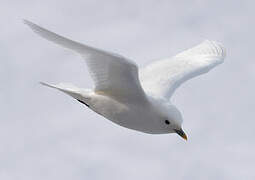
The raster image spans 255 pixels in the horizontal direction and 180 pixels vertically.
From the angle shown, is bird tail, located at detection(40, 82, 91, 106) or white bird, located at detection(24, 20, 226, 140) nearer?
white bird, located at detection(24, 20, 226, 140)

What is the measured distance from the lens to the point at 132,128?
15375 millimetres

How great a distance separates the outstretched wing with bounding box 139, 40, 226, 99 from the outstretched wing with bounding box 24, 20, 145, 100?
5.19 ft

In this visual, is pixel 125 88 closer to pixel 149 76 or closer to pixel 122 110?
pixel 122 110

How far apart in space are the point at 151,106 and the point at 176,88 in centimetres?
245

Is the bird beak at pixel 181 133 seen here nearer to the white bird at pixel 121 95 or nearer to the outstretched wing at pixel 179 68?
the white bird at pixel 121 95

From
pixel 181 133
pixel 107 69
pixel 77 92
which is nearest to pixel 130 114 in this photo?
pixel 107 69

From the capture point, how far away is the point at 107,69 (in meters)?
14.8

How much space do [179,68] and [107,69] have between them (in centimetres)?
403

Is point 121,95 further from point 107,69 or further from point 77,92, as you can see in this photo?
point 77,92

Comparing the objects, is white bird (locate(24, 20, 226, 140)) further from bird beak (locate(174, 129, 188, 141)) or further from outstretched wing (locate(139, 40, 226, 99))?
outstretched wing (locate(139, 40, 226, 99))

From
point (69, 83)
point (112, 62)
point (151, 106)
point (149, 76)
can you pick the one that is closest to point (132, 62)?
point (112, 62)

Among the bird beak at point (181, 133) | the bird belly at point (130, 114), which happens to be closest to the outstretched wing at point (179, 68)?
the bird beak at point (181, 133)

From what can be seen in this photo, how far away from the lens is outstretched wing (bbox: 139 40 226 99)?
57.8ft

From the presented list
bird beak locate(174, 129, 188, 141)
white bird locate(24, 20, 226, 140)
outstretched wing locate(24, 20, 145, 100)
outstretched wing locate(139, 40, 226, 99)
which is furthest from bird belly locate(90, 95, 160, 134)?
outstretched wing locate(139, 40, 226, 99)
